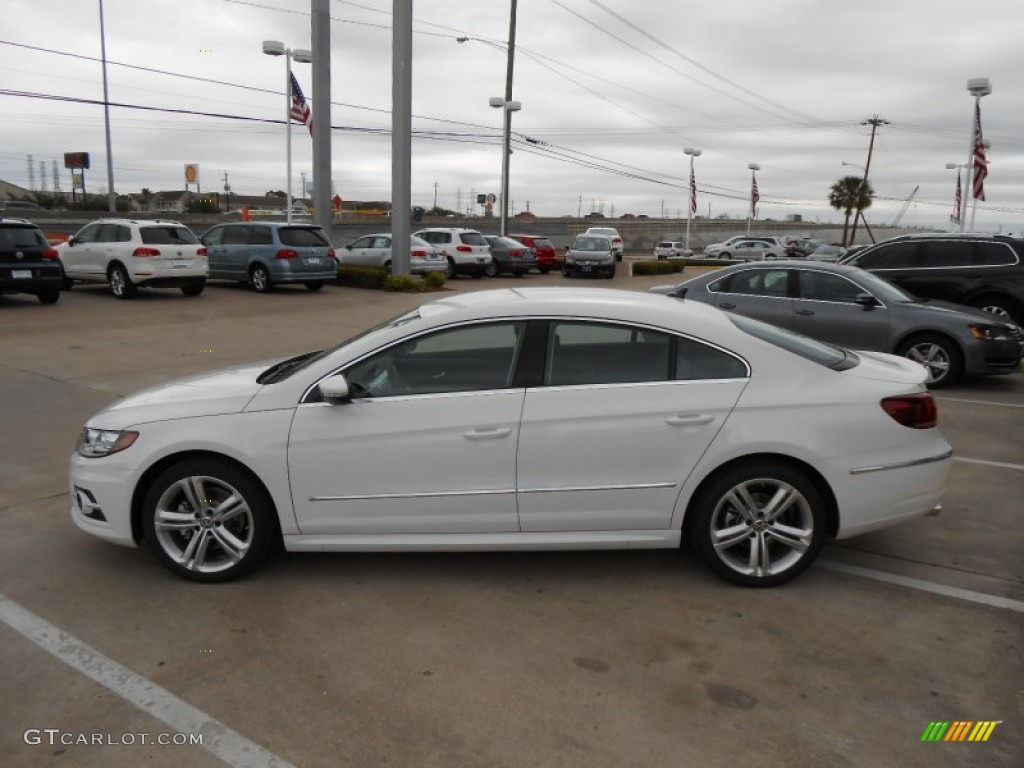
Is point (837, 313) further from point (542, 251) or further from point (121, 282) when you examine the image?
→ point (542, 251)

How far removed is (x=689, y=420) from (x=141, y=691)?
2.66m

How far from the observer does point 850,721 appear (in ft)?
10.1

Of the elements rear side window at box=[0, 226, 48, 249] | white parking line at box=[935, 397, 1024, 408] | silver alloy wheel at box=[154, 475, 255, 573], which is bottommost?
white parking line at box=[935, 397, 1024, 408]

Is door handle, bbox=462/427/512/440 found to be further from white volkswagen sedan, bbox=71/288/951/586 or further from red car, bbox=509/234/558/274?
red car, bbox=509/234/558/274

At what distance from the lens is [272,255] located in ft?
63.6

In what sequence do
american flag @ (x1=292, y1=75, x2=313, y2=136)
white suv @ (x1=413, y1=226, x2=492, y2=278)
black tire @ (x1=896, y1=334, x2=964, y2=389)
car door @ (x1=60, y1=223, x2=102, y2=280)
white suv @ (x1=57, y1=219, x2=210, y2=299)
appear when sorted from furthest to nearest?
white suv @ (x1=413, y1=226, x2=492, y2=278)
american flag @ (x1=292, y1=75, x2=313, y2=136)
car door @ (x1=60, y1=223, x2=102, y2=280)
white suv @ (x1=57, y1=219, x2=210, y2=299)
black tire @ (x1=896, y1=334, x2=964, y2=389)

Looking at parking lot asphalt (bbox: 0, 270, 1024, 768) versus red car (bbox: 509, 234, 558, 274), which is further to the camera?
red car (bbox: 509, 234, 558, 274)

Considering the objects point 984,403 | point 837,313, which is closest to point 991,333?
point 984,403

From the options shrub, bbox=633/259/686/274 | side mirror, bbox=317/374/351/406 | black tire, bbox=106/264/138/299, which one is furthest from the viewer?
shrub, bbox=633/259/686/274

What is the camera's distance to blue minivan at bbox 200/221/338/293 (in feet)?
63.5

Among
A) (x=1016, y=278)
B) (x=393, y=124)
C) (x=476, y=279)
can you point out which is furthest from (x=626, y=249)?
(x=1016, y=278)

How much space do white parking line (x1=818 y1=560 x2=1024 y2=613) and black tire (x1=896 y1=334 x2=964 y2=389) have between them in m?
5.81

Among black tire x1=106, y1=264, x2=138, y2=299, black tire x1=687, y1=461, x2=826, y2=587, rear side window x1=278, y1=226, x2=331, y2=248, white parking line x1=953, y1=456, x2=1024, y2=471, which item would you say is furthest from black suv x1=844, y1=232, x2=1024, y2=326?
black tire x1=106, y1=264, x2=138, y2=299

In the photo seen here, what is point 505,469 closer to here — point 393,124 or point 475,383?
point 475,383
